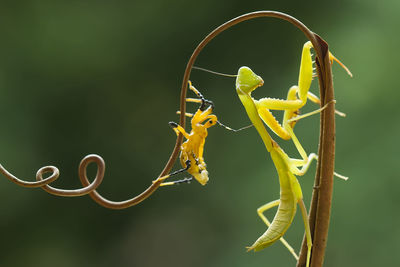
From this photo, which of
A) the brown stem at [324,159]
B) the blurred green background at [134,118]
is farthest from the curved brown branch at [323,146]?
the blurred green background at [134,118]

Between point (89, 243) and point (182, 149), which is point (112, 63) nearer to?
point (89, 243)

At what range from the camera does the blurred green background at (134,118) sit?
6.52 feet

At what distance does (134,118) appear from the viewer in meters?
2.14

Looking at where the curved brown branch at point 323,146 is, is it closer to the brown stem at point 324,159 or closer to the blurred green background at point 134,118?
the brown stem at point 324,159

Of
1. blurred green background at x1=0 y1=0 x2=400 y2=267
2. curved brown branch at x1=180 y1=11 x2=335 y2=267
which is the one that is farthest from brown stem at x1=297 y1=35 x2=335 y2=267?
blurred green background at x1=0 y1=0 x2=400 y2=267

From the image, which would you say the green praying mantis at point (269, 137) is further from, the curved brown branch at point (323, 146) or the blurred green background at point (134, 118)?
the blurred green background at point (134, 118)

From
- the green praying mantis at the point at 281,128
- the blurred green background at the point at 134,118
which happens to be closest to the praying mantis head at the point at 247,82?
the green praying mantis at the point at 281,128

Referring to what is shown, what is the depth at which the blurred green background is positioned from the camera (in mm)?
1986

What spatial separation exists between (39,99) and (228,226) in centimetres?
102

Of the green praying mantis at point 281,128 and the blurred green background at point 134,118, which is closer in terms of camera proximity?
the green praying mantis at point 281,128

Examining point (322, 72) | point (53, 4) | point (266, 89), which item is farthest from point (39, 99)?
point (322, 72)

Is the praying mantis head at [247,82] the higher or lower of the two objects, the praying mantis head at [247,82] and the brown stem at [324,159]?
the higher

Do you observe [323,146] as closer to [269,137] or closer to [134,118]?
[269,137]

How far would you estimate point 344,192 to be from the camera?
1736mm
